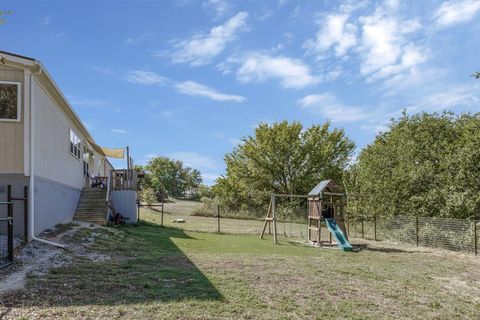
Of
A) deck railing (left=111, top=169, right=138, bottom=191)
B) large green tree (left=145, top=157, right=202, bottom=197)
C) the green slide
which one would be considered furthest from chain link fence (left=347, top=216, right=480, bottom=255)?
large green tree (left=145, top=157, right=202, bottom=197)

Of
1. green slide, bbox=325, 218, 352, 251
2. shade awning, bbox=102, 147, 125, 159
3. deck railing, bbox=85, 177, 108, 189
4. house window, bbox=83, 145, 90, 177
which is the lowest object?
green slide, bbox=325, 218, 352, 251

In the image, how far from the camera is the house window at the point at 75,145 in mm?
16859

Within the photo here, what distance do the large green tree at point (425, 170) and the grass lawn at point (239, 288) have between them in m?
5.21

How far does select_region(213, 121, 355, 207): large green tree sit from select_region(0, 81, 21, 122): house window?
25.9m

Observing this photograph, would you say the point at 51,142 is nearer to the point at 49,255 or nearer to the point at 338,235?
the point at 49,255

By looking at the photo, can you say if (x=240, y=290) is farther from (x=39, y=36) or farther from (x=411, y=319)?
(x=39, y=36)

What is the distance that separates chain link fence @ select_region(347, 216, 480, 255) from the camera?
13566 millimetres

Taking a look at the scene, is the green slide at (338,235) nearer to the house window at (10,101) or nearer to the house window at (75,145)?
the house window at (75,145)

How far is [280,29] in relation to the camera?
13312 mm

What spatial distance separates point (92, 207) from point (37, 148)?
7305 mm

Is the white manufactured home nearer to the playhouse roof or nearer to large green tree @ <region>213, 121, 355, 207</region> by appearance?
the playhouse roof

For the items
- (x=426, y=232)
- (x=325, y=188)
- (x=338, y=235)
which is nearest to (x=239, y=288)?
(x=338, y=235)

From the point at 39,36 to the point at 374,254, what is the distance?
12434 mm

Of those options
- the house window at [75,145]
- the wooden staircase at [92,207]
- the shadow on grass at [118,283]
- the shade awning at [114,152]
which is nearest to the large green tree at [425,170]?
the shadow on grass at [118,283]
